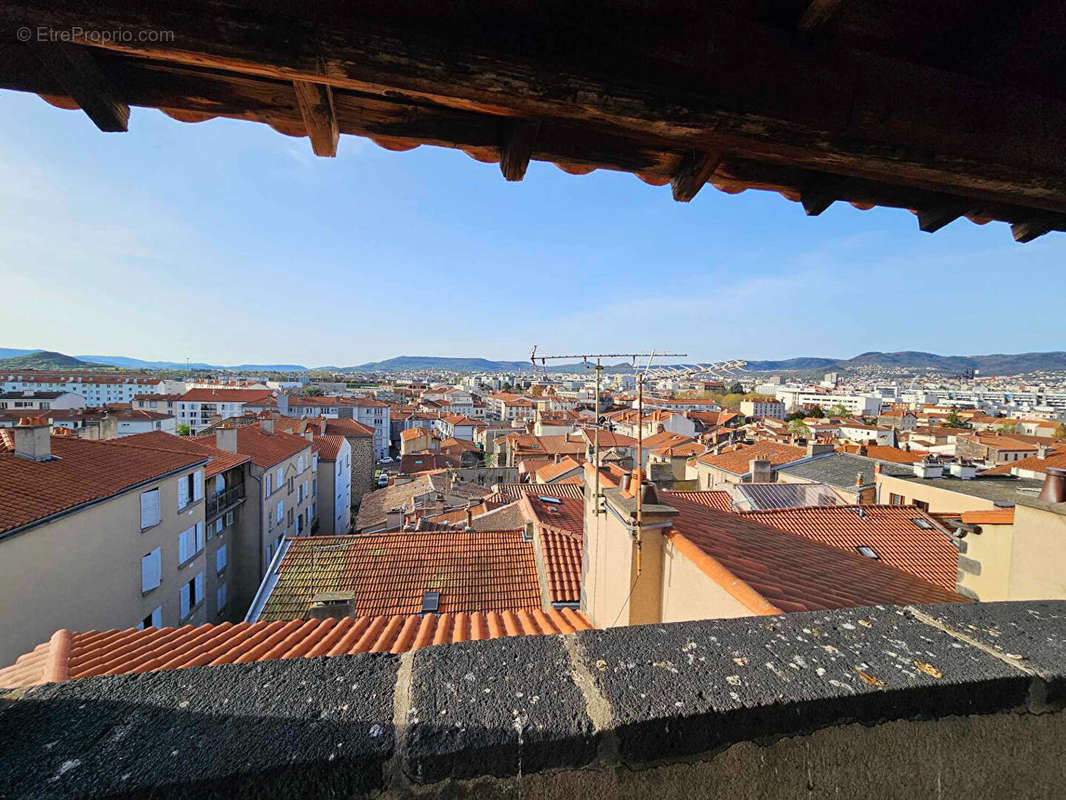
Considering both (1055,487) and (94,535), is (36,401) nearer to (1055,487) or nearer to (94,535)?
(94,535)

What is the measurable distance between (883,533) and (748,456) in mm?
14314

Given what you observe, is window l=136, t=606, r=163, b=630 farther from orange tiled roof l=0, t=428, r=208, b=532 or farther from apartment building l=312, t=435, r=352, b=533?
apartment building l=312, t=435, r=352, b=533

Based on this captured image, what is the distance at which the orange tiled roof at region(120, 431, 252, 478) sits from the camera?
16.3 m

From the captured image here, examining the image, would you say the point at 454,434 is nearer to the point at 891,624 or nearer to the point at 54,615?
the point at 54,615

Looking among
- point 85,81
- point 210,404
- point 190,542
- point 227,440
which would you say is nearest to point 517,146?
point 85,81

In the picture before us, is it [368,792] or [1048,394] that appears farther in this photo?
[1048,394]

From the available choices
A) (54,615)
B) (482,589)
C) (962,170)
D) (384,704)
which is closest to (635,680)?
(384,704)

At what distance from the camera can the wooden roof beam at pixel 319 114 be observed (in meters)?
1.46

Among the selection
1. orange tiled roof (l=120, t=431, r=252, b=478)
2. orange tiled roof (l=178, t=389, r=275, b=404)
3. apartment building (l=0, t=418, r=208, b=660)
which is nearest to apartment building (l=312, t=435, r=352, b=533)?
orange tiled roof (l=120, t=431, r=252, b=478)

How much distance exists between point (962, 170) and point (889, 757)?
1933 millimetres

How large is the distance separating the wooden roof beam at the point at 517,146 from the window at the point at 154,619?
51.1ft

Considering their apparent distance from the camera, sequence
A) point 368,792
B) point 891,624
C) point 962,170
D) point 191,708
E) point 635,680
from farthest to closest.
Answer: point 962,170
point 891,624
point 635,680
point 191,708
point 368,792

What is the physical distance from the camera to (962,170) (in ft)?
5.74

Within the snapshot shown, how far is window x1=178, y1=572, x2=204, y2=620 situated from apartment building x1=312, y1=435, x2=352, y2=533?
34.8 ft
